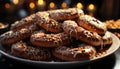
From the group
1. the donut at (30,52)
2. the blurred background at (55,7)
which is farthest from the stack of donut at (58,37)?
the blurred background at (55,7)

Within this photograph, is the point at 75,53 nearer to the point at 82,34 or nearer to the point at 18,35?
the point at 82,34

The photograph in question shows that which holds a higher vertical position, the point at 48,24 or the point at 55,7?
the point at 48,24

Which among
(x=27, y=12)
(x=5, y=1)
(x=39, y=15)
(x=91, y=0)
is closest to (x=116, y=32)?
(x=39, y=15)

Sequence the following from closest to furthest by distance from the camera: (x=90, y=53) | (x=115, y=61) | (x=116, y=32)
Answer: (x=90, y=53) < (x=115, y=61) < (x=116, y=32)

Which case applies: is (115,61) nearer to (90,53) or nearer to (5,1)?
(90,53)

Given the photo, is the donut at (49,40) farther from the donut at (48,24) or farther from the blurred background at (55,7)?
the blurred background at (55,7)

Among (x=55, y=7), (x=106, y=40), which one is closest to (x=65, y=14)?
(x=106, y=40)
